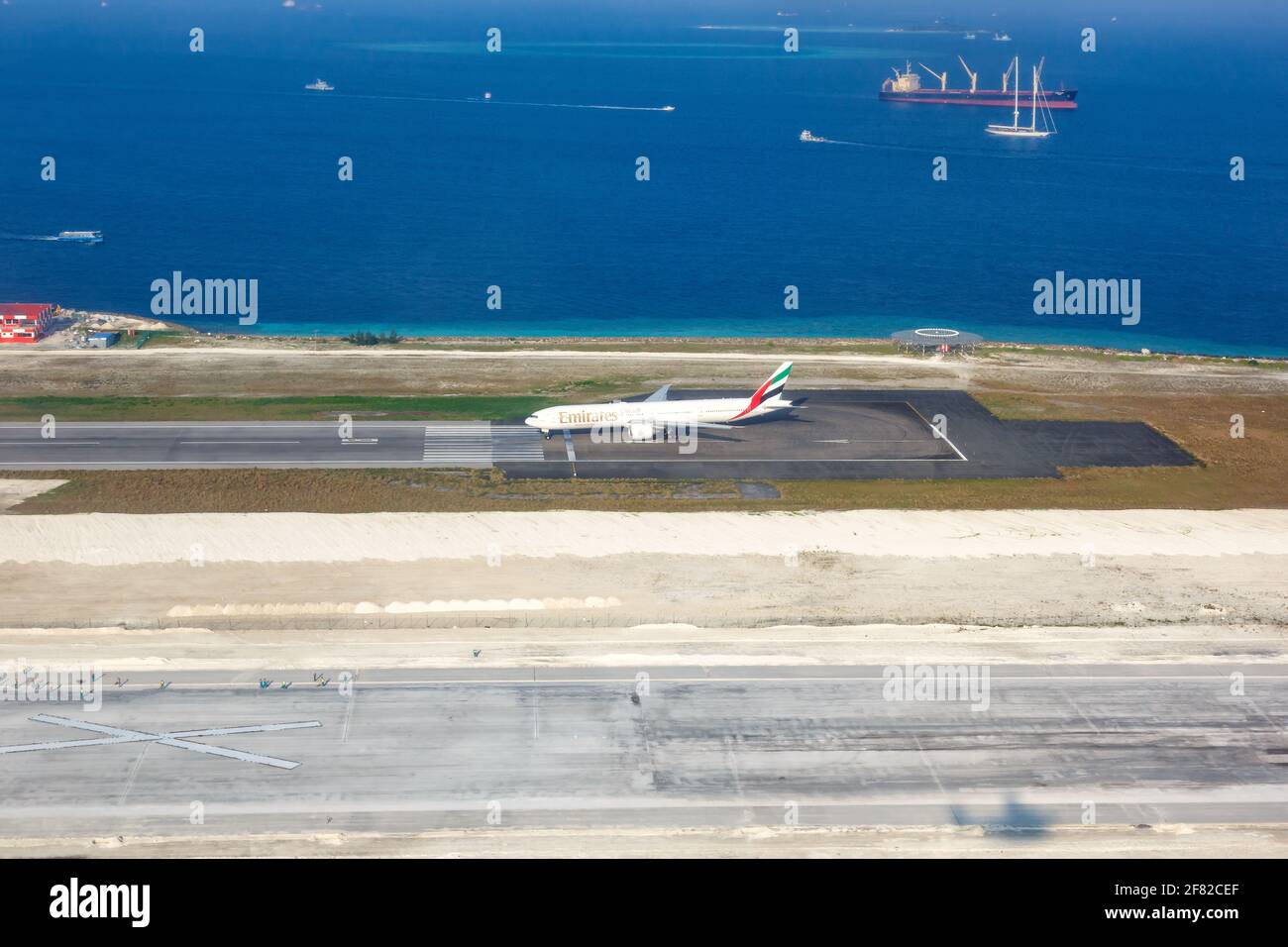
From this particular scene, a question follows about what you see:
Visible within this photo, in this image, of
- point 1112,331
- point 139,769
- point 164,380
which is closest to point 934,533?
point 139,769

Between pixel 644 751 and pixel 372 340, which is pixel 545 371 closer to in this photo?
pixel 372 340

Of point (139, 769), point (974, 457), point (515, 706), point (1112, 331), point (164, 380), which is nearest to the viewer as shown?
point (139, 769)

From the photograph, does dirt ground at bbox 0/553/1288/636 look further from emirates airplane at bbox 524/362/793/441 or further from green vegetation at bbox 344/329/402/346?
green vegetation at bbox 344/329/402/346

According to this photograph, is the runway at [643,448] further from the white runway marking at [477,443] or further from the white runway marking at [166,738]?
the white runway marking at [166,738]

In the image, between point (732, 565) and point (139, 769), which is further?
point (732, 565)

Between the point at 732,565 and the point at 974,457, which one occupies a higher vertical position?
the point at 974,457

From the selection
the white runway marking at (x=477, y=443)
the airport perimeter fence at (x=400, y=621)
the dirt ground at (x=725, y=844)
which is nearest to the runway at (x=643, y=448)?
the white runway marking at (x=477, y=443)
